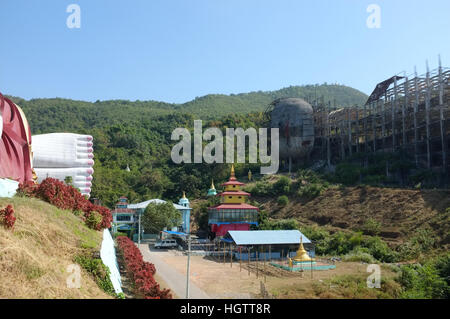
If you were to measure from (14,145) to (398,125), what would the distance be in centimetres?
3542

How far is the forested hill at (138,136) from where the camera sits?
55969 mm

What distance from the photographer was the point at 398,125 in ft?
139

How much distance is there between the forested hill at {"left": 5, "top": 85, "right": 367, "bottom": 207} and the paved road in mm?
23572

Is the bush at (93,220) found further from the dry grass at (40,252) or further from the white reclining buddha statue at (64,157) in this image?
the white reclining buddha statue at (64,157)

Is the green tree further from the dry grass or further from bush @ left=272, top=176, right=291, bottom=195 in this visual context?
the dry grass

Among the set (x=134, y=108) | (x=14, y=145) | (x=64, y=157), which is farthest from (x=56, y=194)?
(x=134, y=108)

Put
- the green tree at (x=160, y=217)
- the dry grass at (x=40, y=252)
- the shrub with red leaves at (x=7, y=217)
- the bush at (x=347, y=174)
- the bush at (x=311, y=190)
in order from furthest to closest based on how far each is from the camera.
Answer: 1. the bush at (x=347, y=174)
2. the bush at (x=311, y=190)
3. the green tree at (x=160, y=217)
4. the shrub with red leaves at (x=7, y=217)
5. the dry grass at (x=40, y=252)

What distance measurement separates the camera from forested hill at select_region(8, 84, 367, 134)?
304 feet

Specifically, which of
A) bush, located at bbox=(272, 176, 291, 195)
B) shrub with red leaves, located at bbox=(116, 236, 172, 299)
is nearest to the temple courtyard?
shrub with red leaves, located at bbox=(116, 236, 172, 299)

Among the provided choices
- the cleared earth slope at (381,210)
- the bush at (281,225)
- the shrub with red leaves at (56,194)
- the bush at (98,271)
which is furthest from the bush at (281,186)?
the bush at (98,271)

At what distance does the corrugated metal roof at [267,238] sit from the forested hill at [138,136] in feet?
79.9

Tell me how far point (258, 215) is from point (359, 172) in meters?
11.3
